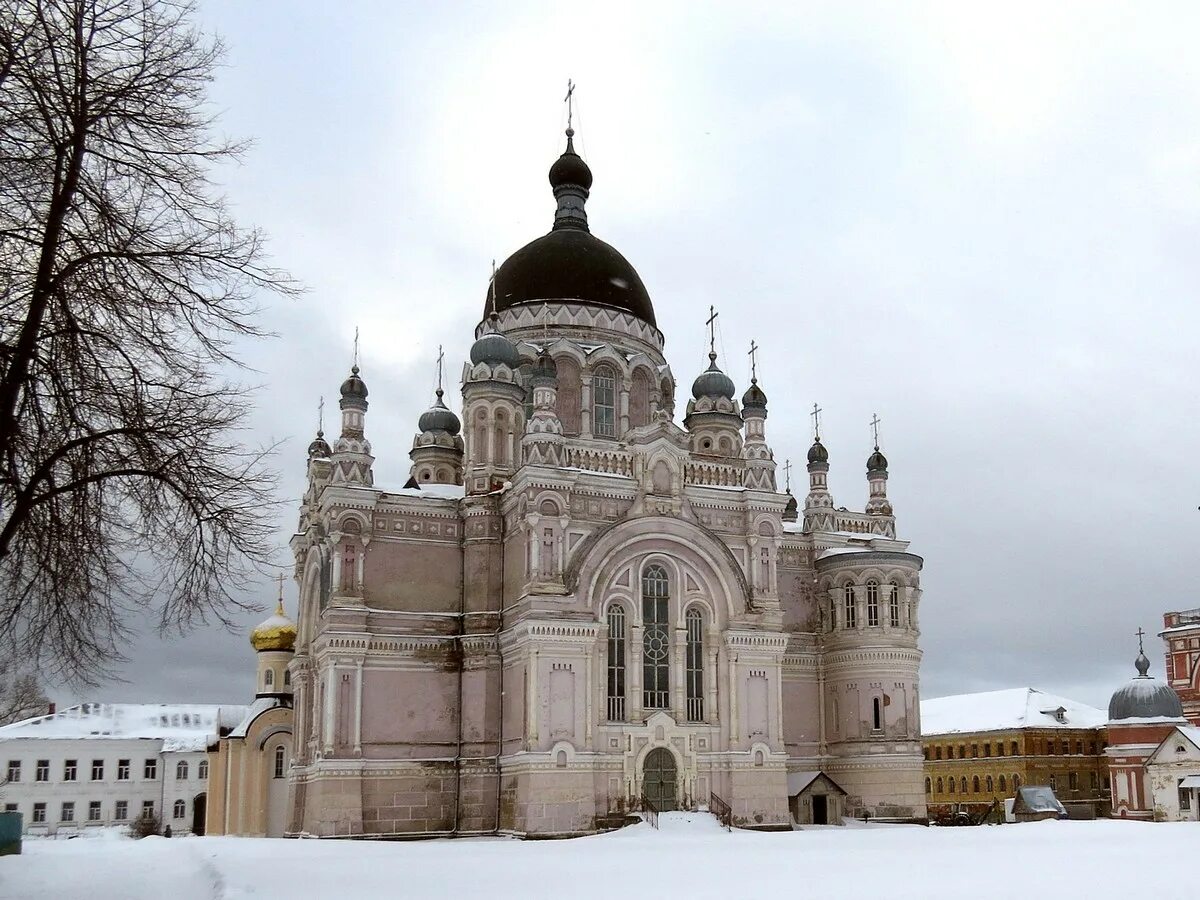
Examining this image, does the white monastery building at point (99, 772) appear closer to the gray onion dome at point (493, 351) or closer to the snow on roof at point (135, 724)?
the snow on roof at point (135, 724)

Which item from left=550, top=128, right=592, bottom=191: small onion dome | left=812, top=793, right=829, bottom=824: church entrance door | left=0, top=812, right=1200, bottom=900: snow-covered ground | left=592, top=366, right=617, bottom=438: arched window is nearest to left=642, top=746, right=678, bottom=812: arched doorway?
left=0, top=812, right=1200, bottom=900: snow-covered ground

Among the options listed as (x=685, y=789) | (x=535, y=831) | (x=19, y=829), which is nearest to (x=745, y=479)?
(x=685, y=789)

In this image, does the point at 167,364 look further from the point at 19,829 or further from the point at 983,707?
the point at 983,707

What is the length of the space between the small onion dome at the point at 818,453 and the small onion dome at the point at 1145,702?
1583cm

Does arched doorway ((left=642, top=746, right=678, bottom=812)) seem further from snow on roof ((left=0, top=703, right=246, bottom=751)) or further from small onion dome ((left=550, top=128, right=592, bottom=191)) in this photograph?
snow on roof ((left=0, top=703, right=246, bottom=751))

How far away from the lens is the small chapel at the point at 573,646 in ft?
99.8

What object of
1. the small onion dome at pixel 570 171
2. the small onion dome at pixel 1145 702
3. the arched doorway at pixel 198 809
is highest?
the small onion dome at pixel 570 171

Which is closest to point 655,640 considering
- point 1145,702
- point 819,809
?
point 819,809

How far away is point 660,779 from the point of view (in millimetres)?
31078

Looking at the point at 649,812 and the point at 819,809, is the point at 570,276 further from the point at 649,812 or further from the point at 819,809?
the point at 819,809

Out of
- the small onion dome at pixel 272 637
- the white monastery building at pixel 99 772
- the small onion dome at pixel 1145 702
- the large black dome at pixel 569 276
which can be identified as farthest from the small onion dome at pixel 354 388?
the small onion dome at pixel 1145 702

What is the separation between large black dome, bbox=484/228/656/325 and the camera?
39.2 m

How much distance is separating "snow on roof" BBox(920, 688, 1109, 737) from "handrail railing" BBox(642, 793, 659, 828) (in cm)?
3001

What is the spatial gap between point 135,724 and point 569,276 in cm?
3469
